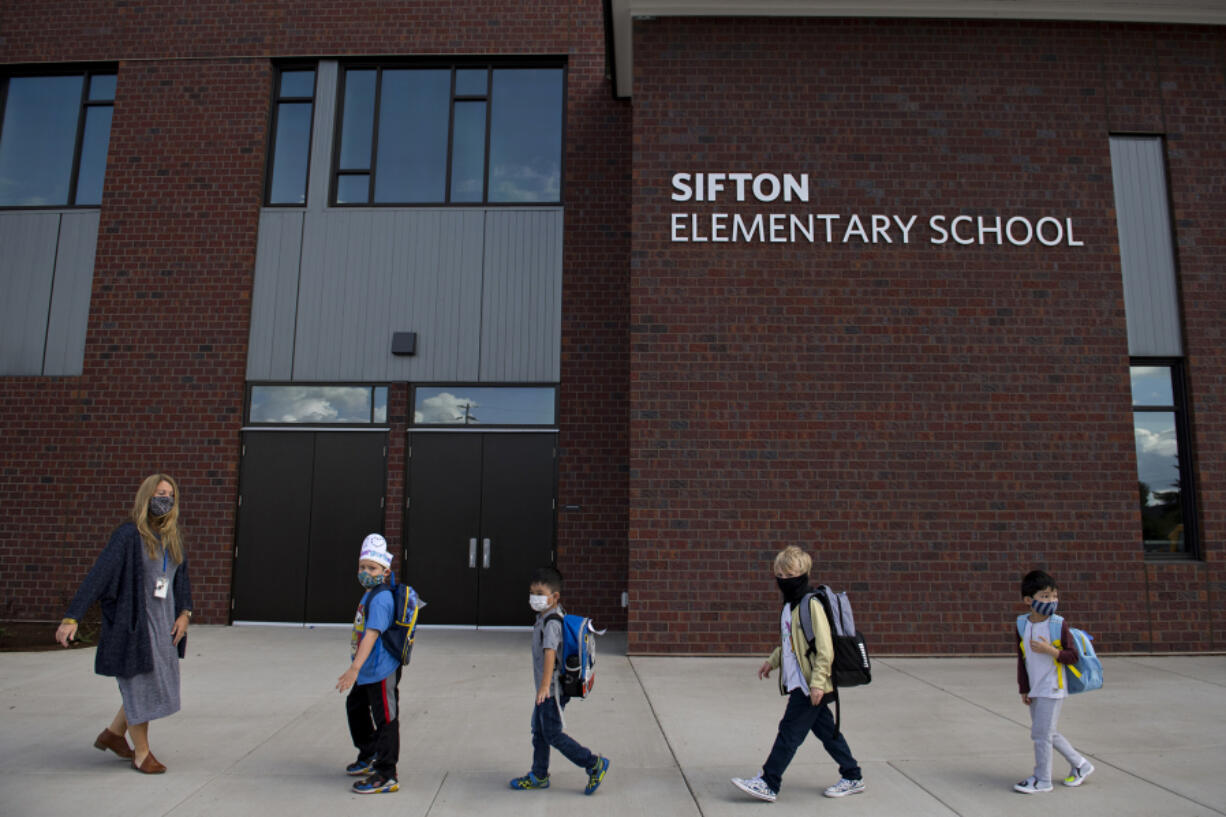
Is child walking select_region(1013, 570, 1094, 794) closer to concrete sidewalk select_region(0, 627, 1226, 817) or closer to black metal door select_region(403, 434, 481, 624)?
concrete sidewalk select_region(0, 627, 1226, 817)

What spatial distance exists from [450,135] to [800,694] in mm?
9946

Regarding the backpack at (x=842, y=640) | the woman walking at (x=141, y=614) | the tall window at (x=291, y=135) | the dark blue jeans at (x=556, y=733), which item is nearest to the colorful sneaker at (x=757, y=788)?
the backpack at (x=842, y=640)

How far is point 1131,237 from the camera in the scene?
9594mm

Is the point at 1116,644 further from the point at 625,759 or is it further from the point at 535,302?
the point at 535,302

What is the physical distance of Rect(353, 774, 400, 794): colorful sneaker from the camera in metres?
4.45

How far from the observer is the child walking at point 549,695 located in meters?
4.32

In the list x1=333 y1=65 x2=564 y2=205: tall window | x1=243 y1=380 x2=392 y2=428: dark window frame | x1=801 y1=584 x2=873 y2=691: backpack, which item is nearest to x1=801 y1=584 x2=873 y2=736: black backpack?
x1=801 y1=584 x2=873 y2=691: backpack

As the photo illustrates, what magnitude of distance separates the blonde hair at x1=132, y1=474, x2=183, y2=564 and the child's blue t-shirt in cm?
137

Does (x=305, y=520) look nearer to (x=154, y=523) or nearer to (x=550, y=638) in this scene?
(x=154, y=523)

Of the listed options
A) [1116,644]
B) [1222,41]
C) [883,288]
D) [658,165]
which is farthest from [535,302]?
[1222,41]

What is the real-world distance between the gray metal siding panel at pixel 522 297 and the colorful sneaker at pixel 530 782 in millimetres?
7017

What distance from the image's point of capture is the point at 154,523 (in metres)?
4.86

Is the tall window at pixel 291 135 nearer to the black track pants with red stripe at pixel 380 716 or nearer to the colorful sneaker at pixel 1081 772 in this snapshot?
the black track pants with red stripe at pixel 380 716

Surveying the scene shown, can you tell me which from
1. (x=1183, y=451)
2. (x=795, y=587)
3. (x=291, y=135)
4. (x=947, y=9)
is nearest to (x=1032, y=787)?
(x=795, y=587)
